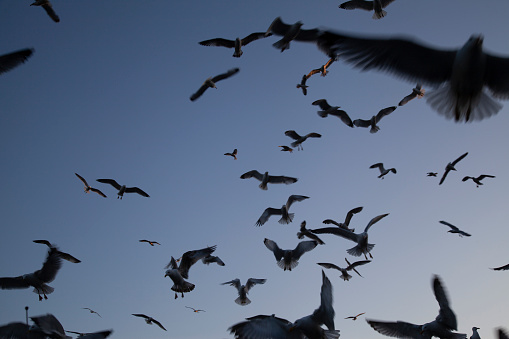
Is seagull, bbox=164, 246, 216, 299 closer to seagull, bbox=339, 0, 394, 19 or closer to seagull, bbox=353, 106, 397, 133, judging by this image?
seagull, bbox=353, 106, 397, 133

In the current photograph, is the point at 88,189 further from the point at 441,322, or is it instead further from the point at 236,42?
the point at 441,322

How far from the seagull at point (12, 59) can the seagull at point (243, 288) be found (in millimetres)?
7774

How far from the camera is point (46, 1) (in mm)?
11211

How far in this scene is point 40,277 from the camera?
500 inches

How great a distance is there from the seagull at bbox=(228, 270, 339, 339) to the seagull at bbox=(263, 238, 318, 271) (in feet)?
11.2

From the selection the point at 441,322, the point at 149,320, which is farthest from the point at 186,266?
the point at 441,322

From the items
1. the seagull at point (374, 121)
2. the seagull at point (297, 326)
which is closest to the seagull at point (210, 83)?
the seagull at point (374, 121)

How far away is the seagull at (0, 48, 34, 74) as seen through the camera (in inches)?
425

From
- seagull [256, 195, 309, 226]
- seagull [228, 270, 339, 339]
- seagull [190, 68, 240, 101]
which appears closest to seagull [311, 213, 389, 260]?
seagull [256, 195, 309, 226]

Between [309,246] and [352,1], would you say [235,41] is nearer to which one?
[352,1]

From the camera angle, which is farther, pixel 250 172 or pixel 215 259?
pixel 250 172

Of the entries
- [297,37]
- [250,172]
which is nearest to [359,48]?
[297,37]

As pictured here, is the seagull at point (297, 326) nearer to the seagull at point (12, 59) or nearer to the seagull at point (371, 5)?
the seagull at point (12, 59)

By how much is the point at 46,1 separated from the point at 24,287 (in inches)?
296
